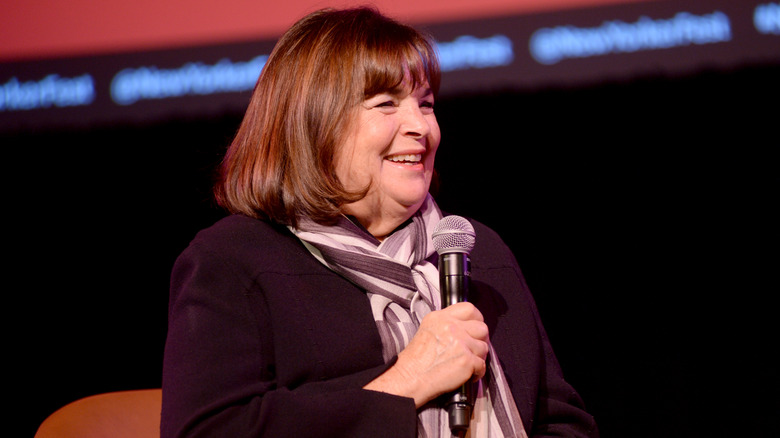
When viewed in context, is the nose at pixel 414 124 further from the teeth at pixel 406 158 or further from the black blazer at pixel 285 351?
the black blazer at pixel 285 351

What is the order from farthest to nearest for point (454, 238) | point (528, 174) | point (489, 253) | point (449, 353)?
point (528, 174)
point (489, 253)
point (454, 238)
point (449, 353)

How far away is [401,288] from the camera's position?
5.41ft

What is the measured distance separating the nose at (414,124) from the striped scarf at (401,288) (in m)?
0.24

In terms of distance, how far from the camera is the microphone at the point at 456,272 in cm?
140

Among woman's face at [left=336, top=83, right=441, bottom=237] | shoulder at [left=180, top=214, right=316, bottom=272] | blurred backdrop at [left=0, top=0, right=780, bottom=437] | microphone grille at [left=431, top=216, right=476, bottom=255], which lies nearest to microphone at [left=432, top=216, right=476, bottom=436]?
microphone grille at [left=431, top=216, right=476, bottom=255]

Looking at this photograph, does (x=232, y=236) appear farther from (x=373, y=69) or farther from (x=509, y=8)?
(x=509, y=8)

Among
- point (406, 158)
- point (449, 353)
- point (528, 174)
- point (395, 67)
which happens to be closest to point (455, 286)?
point (449, 353)

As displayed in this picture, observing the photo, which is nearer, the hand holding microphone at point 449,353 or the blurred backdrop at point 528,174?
the hand holding microphone at point 449,353

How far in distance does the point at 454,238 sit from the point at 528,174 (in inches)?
71.1

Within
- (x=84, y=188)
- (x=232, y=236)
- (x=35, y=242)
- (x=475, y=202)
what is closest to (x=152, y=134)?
(x=84, y=188)

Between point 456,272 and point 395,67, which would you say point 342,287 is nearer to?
point 456,272

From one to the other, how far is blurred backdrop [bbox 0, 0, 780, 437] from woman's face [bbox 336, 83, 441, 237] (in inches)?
49.7

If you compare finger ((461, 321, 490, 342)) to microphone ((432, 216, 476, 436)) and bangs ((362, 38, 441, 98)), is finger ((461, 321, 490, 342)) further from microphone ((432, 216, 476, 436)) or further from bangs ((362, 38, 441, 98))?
bangs ((362, 38, 441, 98))

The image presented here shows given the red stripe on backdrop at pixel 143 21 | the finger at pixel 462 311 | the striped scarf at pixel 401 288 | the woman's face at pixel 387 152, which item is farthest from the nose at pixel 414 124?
the red stripe on backdrop at pixel 143 21
